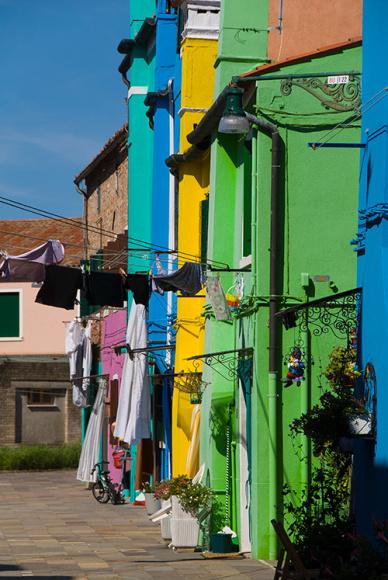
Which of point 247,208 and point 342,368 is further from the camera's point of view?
point 247,208

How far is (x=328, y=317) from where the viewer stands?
56.7ft

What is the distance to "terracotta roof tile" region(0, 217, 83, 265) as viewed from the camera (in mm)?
53406

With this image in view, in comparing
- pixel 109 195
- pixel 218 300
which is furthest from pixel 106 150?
pixel 218 300

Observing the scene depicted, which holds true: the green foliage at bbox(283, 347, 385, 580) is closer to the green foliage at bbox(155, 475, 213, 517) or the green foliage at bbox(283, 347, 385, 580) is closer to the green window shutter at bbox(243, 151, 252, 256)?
the green window shutter at bbox(243, 151, 252, 256)

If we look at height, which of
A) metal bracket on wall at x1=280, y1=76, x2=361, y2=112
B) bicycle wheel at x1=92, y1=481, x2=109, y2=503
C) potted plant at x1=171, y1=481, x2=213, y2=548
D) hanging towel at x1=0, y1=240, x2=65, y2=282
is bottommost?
bicycle wheel at x1=92, y1=481, x2=109, y2=503

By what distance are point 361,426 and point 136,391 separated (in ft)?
47.4

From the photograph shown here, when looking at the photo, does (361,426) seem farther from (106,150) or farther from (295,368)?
(106,150)

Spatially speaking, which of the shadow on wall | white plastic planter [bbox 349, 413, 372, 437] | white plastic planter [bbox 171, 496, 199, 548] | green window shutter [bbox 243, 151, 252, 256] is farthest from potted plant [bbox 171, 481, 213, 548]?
→ white plastic planter [bbox 349, 413, 372, 437]

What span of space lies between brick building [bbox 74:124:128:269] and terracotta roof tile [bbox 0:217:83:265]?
11.1 meters

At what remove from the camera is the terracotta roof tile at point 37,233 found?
53406mm

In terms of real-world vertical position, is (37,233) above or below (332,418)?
above

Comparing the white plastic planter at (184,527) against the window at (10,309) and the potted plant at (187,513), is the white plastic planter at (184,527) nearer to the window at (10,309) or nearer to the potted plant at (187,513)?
the potted plant at (187,513)

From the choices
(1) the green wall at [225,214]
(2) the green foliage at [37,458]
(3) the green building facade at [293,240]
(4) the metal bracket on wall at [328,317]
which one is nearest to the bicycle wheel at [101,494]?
(1) the green wall at [225,214]

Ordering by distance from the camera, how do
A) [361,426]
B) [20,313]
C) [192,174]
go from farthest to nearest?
[20,313]
[192,174]
[361,426]
